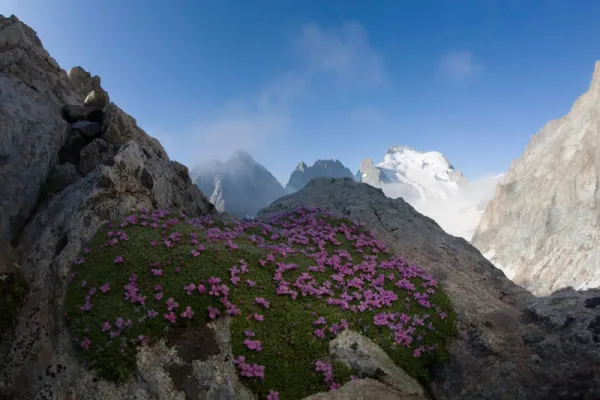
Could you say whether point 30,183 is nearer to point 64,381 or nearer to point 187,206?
point 187,206

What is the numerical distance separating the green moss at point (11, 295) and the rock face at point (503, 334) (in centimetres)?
1503

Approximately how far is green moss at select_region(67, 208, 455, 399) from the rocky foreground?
0.06 meters

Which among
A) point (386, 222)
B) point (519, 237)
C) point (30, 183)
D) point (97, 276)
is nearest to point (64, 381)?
point (97, 276)

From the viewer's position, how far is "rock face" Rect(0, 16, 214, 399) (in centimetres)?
1210

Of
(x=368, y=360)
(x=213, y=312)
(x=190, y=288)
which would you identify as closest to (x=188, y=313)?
(x=213, y=312)

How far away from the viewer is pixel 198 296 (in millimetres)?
13805

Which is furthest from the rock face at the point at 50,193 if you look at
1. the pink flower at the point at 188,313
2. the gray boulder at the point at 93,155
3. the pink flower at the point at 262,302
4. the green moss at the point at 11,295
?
the pink flower at the point at 262,302

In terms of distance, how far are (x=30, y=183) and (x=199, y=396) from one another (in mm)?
14619

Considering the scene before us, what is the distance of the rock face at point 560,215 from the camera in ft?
416

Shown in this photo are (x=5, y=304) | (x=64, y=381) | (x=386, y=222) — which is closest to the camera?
(x=64, y=381)

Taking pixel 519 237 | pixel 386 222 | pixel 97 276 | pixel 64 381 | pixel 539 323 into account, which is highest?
pixel 519 237

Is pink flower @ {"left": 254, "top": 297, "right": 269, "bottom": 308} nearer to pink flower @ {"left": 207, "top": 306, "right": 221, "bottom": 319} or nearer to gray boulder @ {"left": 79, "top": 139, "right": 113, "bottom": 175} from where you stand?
pink flower @ {"left": 207, "top": 306, "right": 221, "bottom": 319}

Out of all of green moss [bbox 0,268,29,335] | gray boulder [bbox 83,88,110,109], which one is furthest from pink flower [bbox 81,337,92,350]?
gray boulder [bbox 83,88,110,109]

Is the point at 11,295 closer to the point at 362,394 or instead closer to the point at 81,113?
the point at 362,394
